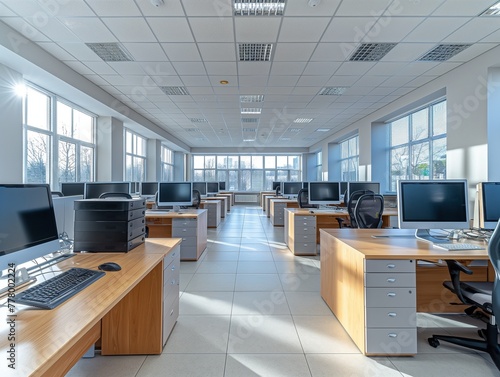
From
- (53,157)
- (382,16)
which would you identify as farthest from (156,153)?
(382,16)

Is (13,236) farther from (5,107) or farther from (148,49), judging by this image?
(5,107)

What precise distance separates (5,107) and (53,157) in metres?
1.84

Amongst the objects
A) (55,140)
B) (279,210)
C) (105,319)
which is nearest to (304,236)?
(279,210)

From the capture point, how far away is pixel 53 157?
5660mm

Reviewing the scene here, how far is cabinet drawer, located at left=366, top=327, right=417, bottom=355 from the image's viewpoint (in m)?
1.95

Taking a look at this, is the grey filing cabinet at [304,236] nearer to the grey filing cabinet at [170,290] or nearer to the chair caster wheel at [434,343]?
the chair caster wheel at [434,343]

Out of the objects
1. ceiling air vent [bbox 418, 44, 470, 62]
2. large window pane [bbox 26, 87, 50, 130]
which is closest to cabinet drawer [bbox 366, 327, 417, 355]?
ceiling air vent [bbox 418, 44, 470, 62]

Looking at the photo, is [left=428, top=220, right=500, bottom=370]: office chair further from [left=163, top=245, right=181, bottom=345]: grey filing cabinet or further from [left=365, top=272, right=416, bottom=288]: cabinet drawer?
[left=163, top=245, right=181, bottom=345]: grey filing cabinet

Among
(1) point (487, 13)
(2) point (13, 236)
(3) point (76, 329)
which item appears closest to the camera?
(3) point (76, 329)

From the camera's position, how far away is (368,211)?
159 inches

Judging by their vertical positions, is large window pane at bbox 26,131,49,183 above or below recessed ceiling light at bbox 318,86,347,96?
below

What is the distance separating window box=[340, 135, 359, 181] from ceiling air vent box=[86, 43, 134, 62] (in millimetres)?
8474

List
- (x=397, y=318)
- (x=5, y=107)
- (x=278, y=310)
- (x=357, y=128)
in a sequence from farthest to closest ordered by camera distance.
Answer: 1. (x=357, y=128)
2. (x=5, y=107)
3. (x=278, y=310)
4. (x=397, y=318)

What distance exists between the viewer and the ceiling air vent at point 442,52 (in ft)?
13.4
